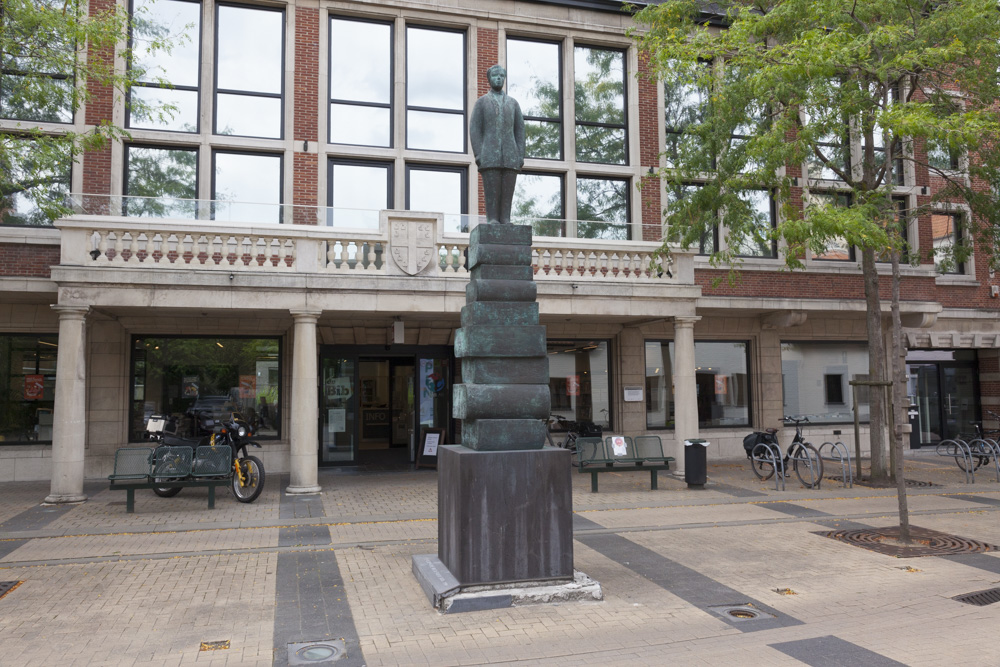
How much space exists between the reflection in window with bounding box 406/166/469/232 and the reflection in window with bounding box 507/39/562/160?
1862 mm

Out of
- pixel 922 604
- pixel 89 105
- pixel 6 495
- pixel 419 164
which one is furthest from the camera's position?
pixel 419 164

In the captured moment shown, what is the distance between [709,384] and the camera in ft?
58.3

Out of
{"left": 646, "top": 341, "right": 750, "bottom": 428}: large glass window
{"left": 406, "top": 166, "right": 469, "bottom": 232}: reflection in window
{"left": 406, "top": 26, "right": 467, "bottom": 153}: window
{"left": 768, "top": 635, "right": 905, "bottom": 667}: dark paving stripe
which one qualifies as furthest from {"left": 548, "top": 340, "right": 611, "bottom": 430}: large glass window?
{"left": 768, "top": 635, "right": 905, "bottom": 667}: dark paving stripe

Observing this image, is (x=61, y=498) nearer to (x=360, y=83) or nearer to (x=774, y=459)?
(x=360, y=83)

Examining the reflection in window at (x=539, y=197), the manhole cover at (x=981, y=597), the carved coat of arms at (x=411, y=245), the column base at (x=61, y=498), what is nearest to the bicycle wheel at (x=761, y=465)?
the reflection in window at (x=539, y=197)

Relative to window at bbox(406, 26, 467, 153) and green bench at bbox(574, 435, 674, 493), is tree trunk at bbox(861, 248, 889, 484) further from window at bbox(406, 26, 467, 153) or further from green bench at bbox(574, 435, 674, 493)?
window at bbox(406, 26, 467, 153)

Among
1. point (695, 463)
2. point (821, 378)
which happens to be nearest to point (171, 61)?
point (695, 463)

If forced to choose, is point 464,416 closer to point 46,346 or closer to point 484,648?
point 484,648

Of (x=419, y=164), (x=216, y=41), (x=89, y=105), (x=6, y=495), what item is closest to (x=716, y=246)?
(x=419, y=164)

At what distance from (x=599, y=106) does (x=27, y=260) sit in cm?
1215

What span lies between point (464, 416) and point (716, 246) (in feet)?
39.5

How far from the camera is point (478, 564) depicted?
6234 millimetres

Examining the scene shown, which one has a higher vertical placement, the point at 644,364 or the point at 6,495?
the point at 644,364

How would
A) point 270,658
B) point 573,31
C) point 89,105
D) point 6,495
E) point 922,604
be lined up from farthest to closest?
point 573,31 < point 89,105 < point 6,495 < point 922,604 < point 270,658
